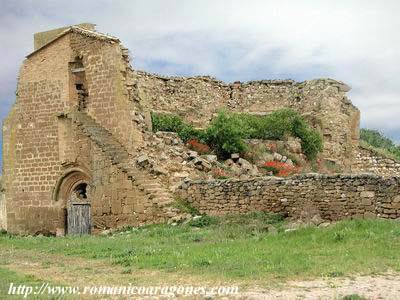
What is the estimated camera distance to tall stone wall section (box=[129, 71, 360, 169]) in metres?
25.3

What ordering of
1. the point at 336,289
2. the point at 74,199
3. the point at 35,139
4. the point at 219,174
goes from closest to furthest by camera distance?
the point at 336,289 < the point at 219,174 < the point at 74,199 < the point at 35,139

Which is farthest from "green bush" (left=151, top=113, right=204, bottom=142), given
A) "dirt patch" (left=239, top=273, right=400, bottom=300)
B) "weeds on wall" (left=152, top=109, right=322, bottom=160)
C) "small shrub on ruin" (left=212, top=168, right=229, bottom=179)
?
"dirt patch" (left=239, top=273, right=400, bottom=300)

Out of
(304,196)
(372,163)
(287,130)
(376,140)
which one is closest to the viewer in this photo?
(304,196)

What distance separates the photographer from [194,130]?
22.2 metres

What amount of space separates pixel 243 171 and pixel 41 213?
7.15 meters

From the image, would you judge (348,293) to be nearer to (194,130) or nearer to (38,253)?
(38,253)

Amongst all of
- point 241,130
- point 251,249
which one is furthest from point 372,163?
point 251,249

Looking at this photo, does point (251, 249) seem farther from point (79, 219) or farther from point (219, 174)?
point (79, 219)

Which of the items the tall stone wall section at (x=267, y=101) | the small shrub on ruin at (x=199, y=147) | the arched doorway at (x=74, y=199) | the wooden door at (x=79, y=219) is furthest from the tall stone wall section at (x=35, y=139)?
the small shrub on ruin at (x=199, y=147)

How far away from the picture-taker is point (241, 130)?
2144 cm

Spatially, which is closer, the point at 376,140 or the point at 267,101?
the point at 267,101

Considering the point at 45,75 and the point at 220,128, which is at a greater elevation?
the point at 45,75

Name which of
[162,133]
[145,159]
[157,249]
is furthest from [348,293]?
[162,133]

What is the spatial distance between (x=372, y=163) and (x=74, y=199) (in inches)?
503
